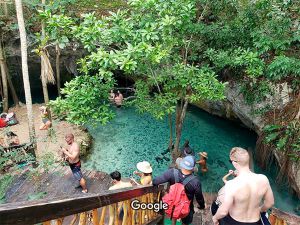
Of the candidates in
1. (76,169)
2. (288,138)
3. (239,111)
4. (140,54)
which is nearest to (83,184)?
(76,169)

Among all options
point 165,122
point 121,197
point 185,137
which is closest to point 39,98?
point 165,122

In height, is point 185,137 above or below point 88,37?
below

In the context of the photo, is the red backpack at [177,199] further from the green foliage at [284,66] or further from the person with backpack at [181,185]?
the green foliage at [284,66]

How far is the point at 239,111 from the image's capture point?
11.6 metres

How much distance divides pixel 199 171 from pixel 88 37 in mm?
5990

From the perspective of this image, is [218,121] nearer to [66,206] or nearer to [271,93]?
[271,93]

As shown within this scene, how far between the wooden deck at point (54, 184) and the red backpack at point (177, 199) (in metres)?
3.54

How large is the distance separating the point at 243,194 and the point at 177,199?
1.47m

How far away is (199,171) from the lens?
34.6ft

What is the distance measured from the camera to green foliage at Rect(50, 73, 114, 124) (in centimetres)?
678

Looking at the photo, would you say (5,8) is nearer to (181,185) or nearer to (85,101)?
(85,101)

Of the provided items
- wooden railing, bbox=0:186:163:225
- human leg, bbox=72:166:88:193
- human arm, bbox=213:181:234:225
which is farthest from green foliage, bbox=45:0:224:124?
human arm, bbox=213:181:234:225

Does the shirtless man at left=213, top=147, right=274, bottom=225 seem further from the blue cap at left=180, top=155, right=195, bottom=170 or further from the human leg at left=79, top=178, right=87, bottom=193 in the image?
the human leg at left=79, top=178, right=87, bottom=193

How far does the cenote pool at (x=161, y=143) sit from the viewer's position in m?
10.4
